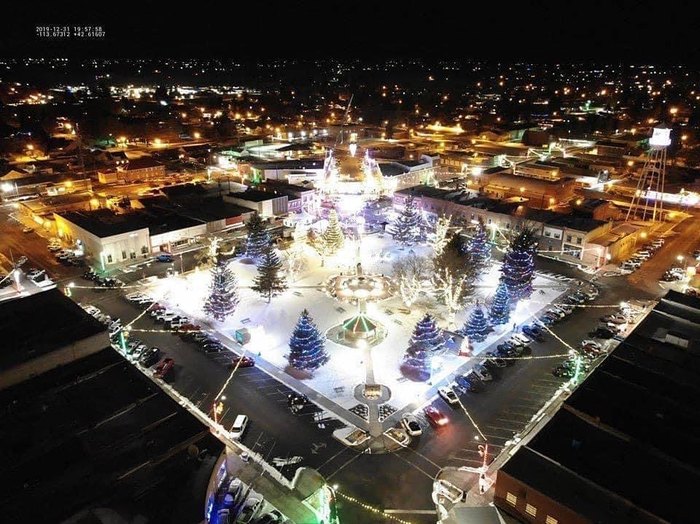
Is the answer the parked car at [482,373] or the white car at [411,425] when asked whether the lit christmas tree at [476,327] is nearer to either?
the parked car at [482,373]

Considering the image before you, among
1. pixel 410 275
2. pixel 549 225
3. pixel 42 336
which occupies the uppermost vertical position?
pixel 549 225

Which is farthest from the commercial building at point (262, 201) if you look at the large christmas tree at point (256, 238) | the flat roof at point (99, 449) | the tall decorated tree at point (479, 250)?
the flat roof at point (99, 449)

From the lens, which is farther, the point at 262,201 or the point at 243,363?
the point at 262,201

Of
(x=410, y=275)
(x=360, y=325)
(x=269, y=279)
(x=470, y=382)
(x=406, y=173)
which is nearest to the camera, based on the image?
(x=470, y=382)

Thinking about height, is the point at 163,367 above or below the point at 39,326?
below

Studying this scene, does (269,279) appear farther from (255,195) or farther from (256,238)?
(255,195)

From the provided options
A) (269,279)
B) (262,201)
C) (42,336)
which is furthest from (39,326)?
(262,201)
